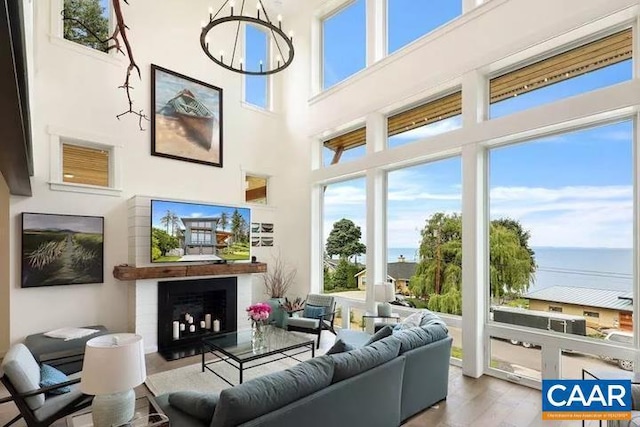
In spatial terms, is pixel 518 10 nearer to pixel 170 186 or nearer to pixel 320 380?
pixel 320 380

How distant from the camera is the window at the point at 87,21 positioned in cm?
568

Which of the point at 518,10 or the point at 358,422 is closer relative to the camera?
the point at 358,422

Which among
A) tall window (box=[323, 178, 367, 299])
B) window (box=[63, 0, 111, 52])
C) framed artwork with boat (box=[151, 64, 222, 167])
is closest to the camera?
window (box=[63, 0, 111, 52])

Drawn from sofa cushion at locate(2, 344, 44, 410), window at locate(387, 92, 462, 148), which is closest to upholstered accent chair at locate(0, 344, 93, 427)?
sofa cushion at locate(2, 344, 44, 410)

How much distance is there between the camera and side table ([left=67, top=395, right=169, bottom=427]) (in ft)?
7.49

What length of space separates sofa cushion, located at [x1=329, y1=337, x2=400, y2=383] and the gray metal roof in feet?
7.89

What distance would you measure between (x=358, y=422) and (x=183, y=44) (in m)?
6.91

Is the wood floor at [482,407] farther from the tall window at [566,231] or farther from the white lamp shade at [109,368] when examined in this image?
the white lamp shade at [109,368]

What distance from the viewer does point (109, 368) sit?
2.11m

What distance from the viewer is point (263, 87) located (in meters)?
8.30

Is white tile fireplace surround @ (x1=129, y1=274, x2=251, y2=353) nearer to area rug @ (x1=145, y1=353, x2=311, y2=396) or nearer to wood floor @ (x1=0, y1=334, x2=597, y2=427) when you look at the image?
area rug @ (x1=145, y1=353, x2=311, y2=396)

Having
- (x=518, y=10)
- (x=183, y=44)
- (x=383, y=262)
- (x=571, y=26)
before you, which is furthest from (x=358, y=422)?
(x=183, y=44)

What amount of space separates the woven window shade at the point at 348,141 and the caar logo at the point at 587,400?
4.83 m

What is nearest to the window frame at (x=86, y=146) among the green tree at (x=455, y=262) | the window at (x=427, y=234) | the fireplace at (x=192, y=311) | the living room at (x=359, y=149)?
the living room at (x=359, y=149)
